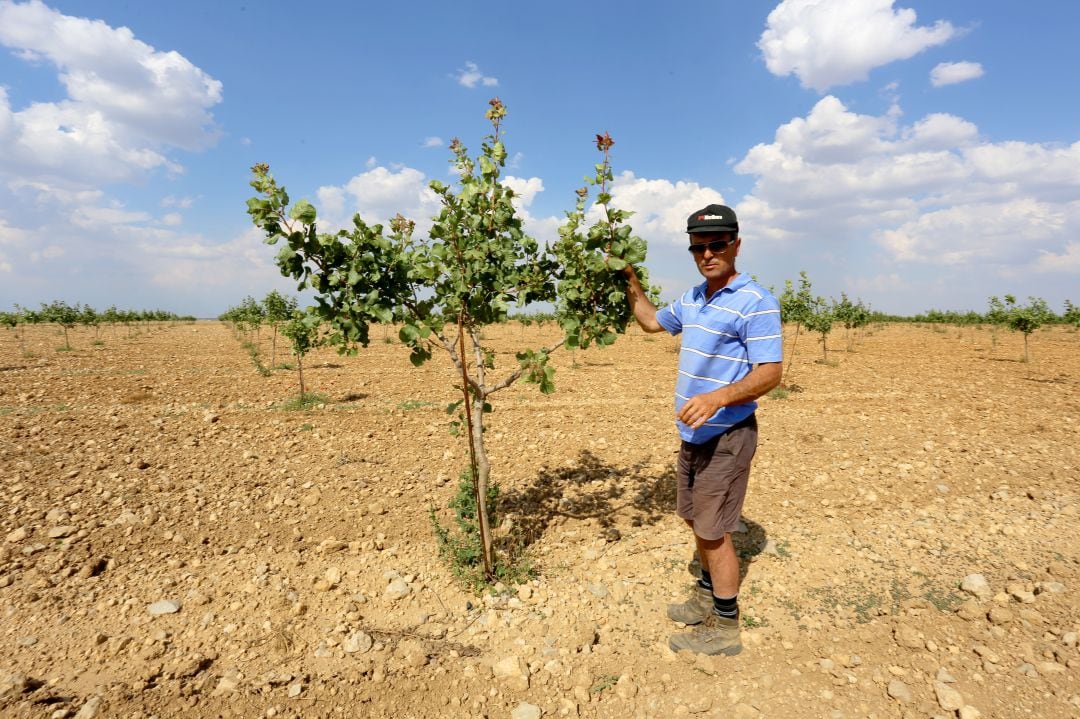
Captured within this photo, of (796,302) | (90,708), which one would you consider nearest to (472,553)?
(90,708)

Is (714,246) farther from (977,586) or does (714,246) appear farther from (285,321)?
(285,321)

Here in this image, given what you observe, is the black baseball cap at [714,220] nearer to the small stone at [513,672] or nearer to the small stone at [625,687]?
the small stone at [625,687]

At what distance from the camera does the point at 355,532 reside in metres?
5.42

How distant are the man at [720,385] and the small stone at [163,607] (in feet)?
12.9

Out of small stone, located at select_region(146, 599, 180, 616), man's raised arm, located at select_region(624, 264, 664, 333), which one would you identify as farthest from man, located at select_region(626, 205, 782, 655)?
small stone, located at select_region(146, 599, 180, 616)

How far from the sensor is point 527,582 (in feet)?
14.5

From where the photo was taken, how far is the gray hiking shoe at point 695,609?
12.8ft

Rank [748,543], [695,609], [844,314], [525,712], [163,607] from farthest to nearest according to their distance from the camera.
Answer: [844,314] → [748,543] → [163,607] → [695,609] → [525,712]

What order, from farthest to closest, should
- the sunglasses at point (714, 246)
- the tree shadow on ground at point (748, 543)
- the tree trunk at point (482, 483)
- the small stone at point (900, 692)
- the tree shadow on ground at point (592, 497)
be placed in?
1. the tree shadow on ground at point (592, 497)
2. the tree shadow on ground at point (748, 543)
3. the tree trunk at point (482, 483)
4. the sunglasses at point (714, 246)
5. the small stone at point (900, 692)

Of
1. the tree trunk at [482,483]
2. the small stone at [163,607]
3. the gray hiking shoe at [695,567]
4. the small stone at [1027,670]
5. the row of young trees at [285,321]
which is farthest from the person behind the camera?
the row of young trees at [285,321]

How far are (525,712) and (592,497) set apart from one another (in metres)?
3.23

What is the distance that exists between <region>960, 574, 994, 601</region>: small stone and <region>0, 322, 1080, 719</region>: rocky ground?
0.06 m

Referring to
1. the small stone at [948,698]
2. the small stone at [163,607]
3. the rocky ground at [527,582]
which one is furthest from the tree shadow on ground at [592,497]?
the small stone at [163,607]

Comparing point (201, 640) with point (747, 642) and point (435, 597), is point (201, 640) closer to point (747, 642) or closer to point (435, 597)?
point (435, 597)
